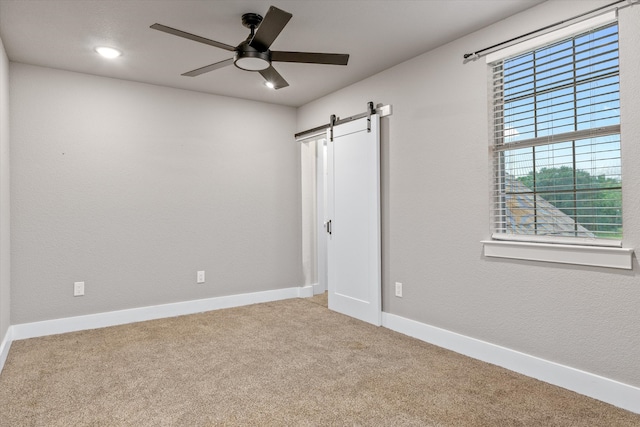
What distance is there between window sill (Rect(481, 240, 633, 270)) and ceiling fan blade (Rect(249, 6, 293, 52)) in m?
2.01

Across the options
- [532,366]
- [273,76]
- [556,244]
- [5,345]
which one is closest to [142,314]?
[5,345]

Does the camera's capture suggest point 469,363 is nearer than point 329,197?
Yes

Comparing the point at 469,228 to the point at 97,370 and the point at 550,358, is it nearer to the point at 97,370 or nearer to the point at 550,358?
the point at 550,358

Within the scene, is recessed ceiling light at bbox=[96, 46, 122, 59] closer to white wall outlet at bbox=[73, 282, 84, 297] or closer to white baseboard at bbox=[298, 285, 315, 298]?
white wall outlet at bbox=[73, 282, 84, 297]

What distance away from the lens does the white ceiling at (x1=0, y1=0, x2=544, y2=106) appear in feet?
8.13

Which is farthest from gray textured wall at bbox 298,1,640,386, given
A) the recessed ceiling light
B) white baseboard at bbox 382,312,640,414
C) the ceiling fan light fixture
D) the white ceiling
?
the recessed ceiling light

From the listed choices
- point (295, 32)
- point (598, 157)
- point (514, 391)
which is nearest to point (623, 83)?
point (598, 157)

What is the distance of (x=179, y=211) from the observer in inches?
164

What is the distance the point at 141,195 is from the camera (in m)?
3.94

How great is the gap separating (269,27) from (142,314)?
3.08 m

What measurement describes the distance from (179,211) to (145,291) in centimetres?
88

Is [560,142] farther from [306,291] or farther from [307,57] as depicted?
[306,291]

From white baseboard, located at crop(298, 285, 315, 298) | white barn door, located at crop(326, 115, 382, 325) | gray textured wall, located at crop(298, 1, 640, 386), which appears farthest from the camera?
white baseboard, located at crop(298, 285, 315, 298)

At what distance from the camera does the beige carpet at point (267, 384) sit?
207cm
